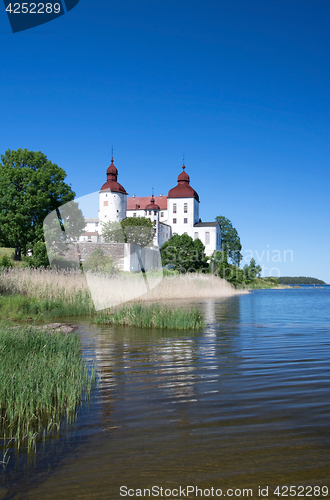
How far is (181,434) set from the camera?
12.6 feet

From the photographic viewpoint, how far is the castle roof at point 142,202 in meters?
80.6

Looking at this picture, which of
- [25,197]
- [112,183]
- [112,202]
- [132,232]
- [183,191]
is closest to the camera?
[25,197]

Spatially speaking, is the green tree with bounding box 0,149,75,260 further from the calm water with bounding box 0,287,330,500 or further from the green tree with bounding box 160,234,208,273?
the calm water with bounding box 0,287,330,500

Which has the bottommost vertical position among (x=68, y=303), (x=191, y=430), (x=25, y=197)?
(x=191, y=430)

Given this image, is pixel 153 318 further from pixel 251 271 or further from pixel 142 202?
pixel 142 202

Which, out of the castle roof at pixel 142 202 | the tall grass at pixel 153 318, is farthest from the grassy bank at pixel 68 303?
the castle roof at pixel 142 202

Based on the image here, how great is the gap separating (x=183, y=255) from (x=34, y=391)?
51.9 meters

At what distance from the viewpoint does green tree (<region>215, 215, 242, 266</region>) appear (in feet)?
252

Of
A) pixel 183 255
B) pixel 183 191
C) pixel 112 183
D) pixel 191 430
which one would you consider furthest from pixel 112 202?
pixel 191 430

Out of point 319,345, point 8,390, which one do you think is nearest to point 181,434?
point 8,390

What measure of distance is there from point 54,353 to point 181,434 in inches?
122

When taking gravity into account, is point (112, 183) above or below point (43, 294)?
above

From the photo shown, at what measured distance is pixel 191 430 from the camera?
12.9 feet

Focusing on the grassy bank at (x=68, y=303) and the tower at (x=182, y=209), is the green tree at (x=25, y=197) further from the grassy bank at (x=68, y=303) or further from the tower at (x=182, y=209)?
the tower at (x=182, y=209)
